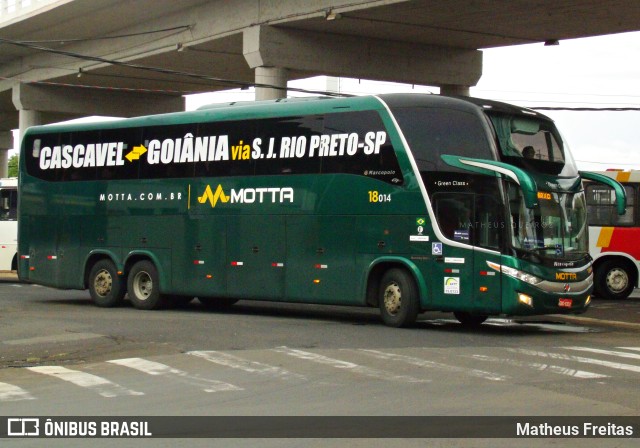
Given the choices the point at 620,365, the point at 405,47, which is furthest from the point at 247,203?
the point at 405,47

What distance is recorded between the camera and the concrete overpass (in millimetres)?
29094

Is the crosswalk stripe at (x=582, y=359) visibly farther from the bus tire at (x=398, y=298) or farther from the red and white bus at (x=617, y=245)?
the red and white bus at (x=617, y=245)

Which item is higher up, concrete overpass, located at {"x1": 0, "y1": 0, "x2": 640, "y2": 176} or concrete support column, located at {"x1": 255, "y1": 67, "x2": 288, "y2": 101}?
concrete overpass, located at {"x1": 0, "y1": 0, "x2": 640, "y2": 176}

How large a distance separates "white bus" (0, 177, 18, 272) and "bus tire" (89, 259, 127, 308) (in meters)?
12.1

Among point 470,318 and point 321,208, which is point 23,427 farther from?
point 470,318

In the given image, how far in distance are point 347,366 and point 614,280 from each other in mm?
16917

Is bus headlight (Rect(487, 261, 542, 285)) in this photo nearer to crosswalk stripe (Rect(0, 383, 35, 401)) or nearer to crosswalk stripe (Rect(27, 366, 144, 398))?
crosswalk stripe (Rect(27, 366, 144, 398))

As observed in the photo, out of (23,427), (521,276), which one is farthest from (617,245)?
(23,427)

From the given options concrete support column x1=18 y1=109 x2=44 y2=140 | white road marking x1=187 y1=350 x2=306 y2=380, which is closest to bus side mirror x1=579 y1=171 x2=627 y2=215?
white road marking x1=187 y1=350 x2=306 y2=380

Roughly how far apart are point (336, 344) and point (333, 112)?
556cm

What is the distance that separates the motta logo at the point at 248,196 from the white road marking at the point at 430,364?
614cm

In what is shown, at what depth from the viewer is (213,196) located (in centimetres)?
2241

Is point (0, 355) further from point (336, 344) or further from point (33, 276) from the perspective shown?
point (33, 276)

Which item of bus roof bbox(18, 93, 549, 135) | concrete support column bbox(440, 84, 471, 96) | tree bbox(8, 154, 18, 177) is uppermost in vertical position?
tree bbox(8, 154, 18, 177)
